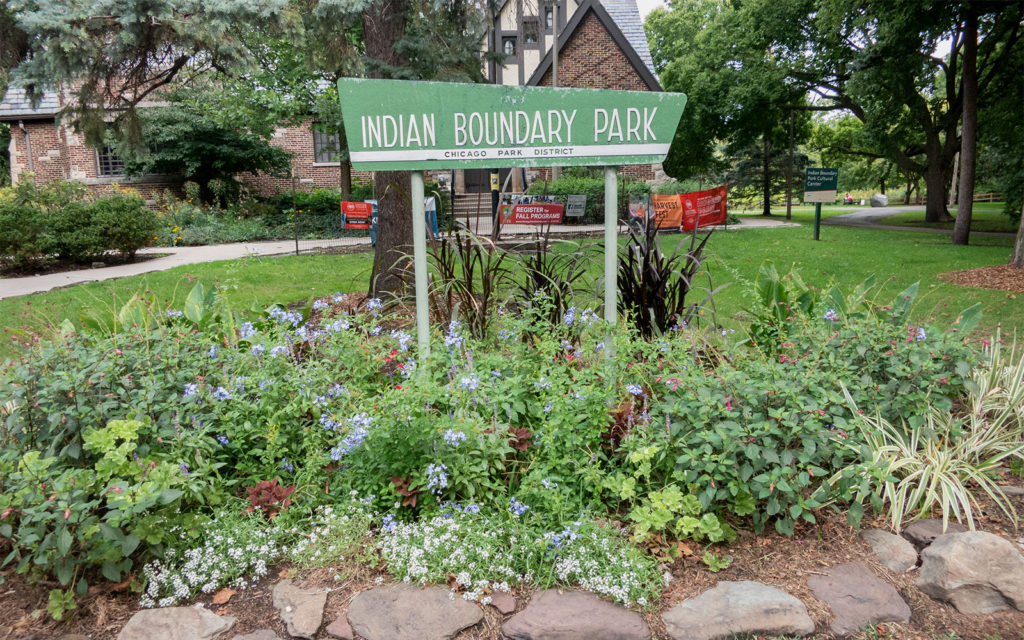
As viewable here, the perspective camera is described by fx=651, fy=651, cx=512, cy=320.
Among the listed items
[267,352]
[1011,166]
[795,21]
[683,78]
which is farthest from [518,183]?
[267,352]

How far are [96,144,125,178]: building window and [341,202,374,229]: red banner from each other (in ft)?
42.9

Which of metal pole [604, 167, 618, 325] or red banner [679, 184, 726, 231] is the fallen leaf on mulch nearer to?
metal pole [604, 167, 618, 325]

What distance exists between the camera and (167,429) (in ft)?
8.62

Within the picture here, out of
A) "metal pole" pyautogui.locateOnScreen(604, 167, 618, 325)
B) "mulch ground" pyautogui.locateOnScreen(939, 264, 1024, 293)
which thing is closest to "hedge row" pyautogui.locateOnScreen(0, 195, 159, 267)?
"metal pole" pyautogui.locateOnScreen(604, 167, 618, 325)

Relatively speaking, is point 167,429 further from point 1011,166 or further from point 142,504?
point 1011,166

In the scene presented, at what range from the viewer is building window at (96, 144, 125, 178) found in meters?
21.8

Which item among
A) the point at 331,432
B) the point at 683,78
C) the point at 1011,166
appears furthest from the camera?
the point at 683,78

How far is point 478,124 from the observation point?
340 centimetres

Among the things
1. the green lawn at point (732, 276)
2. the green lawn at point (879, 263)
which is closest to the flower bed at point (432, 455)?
the green lawn at point (732, 276)

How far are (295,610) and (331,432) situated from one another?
2.74ft

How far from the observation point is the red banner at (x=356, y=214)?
1325cm

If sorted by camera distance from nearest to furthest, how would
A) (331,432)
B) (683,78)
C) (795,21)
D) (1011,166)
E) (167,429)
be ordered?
(167,429), (331,432), (1011,166), (795,21), (683,78)

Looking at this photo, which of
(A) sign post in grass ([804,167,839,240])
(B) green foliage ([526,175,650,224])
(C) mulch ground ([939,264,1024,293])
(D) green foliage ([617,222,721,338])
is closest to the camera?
(D) green foliage ([617,222,721,338])

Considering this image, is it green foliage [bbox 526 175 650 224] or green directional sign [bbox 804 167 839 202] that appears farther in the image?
green foliage [bbox 526 175 650 224]
